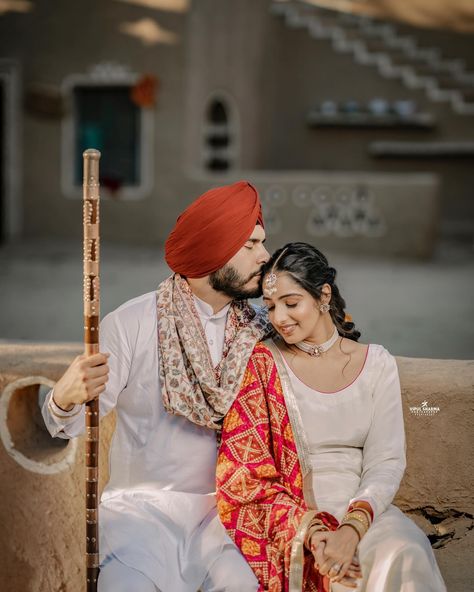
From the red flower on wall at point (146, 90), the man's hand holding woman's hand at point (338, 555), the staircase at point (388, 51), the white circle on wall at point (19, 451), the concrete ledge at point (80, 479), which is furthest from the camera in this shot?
the staircase at point (388, 51)

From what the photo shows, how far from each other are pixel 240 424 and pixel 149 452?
0.33 metres

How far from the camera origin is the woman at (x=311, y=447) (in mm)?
2518

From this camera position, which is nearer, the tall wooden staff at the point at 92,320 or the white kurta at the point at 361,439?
the tall wooden staff at the point at 92,320

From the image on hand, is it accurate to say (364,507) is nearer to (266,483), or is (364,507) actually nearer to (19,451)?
(266,483)

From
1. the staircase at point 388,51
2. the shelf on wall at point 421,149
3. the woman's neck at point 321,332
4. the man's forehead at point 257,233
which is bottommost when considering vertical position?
the woman's neck at point 321,332

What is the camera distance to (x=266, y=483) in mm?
2639

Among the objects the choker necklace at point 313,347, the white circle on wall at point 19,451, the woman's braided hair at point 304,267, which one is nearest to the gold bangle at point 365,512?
the choker necklace at point 313,347

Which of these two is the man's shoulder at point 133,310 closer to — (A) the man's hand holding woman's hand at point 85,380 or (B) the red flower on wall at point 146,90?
(A) the man's hand holding woman's hand at point 85,380

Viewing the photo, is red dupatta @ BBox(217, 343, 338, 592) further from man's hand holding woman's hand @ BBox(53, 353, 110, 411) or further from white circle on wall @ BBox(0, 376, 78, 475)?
white circle on wall @ BBox(0, 376, 78, 475)

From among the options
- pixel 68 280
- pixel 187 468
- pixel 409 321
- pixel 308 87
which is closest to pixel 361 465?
pixel 187 468

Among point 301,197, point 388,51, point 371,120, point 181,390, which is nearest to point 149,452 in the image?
point 181,390

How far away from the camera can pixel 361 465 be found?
2768 mm

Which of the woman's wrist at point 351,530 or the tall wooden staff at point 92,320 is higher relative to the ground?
the tall wooden staff at point 92,320

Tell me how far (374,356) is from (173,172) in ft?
37.0
